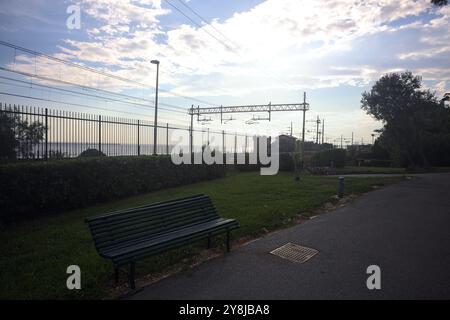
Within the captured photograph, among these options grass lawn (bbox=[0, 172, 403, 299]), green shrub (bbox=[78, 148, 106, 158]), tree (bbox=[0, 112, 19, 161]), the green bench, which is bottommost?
grass lawn (bbox=[0, 172, 403, 299])

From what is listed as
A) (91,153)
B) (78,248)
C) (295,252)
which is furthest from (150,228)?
(91,153)

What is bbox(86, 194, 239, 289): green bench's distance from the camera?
423 centimetres

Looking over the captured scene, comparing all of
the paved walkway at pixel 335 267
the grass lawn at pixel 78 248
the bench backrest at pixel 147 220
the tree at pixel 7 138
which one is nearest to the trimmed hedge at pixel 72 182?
the grass lawn at pixel 78 248

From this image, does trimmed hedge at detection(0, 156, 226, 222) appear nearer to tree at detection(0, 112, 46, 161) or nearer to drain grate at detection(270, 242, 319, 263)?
tree at detection(0, 112, 46, 161)

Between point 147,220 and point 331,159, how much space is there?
3275cm

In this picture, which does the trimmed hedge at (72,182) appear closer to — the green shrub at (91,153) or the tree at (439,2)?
the green shrub at (91,153)

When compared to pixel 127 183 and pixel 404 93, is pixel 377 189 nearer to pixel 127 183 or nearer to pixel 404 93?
pixel 127 183

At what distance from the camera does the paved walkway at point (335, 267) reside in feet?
13.5

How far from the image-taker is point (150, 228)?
500 centimetres

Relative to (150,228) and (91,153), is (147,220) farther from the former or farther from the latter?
(91,153)

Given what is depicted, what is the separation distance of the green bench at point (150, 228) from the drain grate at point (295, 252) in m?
0.90

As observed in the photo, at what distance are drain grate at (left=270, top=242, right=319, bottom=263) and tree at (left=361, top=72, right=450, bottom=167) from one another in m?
31.8

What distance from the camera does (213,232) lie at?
5.58 metres

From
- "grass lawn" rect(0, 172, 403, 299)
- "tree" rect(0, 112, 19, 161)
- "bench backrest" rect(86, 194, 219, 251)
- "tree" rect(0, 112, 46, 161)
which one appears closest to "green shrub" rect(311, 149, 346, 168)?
"grass lawn" rect(0, 172, 403, 299)
